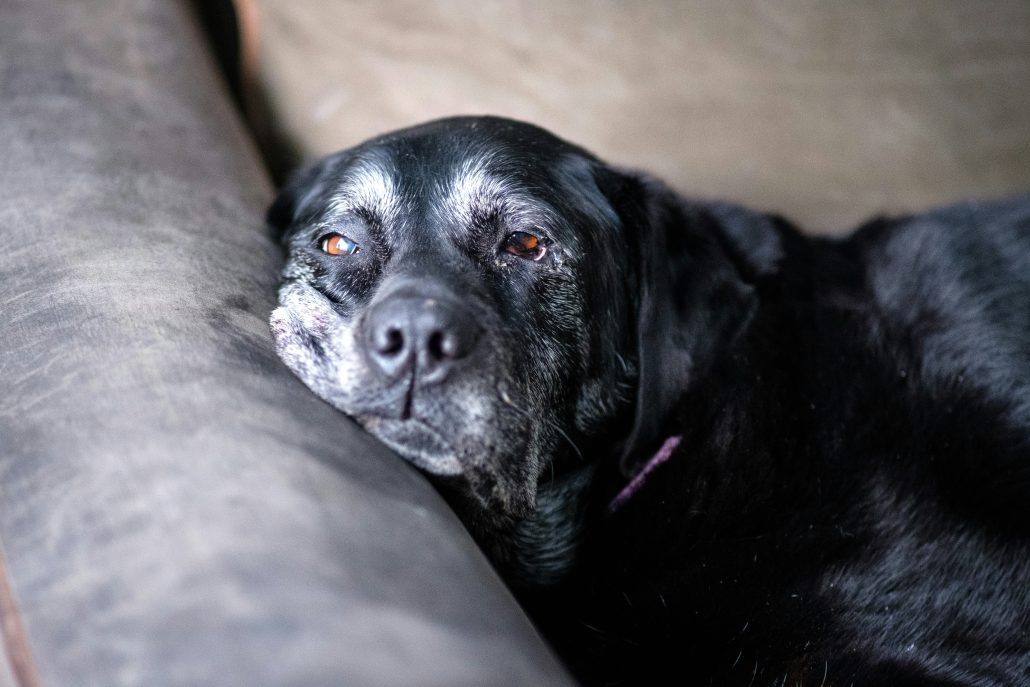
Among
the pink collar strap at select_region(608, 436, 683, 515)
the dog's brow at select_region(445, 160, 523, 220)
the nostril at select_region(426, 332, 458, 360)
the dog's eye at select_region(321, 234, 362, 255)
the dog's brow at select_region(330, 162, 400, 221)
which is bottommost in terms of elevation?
the pink collar strap at select_region(608, 436, 683, 515)

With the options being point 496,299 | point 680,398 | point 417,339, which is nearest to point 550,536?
point 680,398

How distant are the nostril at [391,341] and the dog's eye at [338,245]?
18.0 inches

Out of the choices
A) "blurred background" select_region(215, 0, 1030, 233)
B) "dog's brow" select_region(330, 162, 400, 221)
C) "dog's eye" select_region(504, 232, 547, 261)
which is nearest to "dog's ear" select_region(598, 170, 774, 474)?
"dog's eye" select_region(504, 232, 547, 261)

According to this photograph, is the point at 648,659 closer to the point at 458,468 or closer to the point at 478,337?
the point at 458,468

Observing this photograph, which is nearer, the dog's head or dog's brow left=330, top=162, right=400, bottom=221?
the dog's head

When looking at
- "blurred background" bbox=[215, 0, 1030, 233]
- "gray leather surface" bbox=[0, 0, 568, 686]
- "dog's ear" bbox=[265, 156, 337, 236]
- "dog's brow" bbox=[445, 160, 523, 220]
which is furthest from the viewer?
"blurred background" bbox=[215, 0, 1030, 233]

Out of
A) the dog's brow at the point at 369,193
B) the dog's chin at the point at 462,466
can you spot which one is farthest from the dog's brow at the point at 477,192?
the dog's chin at the point at 462,466

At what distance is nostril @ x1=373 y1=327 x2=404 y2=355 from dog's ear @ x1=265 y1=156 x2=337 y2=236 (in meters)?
0.75

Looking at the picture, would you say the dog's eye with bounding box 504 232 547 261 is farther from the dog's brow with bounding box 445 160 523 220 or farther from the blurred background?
the blurred background

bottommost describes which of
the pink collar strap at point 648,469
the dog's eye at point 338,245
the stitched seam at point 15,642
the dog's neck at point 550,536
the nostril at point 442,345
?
the dog's neck at point 550,536

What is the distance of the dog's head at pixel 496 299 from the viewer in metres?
1.56

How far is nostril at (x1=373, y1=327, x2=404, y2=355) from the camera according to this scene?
154cm

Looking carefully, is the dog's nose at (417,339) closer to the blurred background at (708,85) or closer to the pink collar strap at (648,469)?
the pink collar strap at (648,469)

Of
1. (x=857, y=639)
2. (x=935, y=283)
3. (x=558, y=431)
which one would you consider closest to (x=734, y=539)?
(x=857, y=639)
